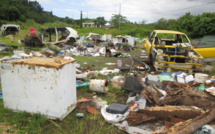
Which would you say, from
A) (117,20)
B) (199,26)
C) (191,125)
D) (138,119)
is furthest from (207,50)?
(117,20)

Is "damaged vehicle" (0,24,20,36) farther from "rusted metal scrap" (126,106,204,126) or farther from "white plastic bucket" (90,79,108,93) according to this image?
"rusted metal scrap" (126,106,204,126)

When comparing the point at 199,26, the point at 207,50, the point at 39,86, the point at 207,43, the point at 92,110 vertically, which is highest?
the point at 199,26

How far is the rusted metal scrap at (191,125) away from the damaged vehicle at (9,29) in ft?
57.5

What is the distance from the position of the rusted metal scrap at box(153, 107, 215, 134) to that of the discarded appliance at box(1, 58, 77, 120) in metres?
1.65

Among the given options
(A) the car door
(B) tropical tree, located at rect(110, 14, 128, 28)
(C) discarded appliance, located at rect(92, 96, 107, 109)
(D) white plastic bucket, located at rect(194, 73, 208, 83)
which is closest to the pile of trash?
(C) discarded appliance, located at rect(92, 96, 107, 109)

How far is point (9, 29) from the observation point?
16.2m

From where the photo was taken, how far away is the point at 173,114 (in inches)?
108

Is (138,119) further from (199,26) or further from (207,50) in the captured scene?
(199,26)

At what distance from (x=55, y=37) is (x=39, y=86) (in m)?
9.95

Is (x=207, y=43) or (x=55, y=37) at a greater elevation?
(x=55, y=37)

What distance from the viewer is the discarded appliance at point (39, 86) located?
104 inches

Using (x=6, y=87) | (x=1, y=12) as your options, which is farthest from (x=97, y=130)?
(x=1, y=12)

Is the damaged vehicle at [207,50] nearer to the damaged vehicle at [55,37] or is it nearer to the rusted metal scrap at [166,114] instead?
the rusted metal scrap at [166,114]

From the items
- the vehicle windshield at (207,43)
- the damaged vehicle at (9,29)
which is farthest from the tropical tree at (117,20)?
the vehicle windshield at (207,43)
